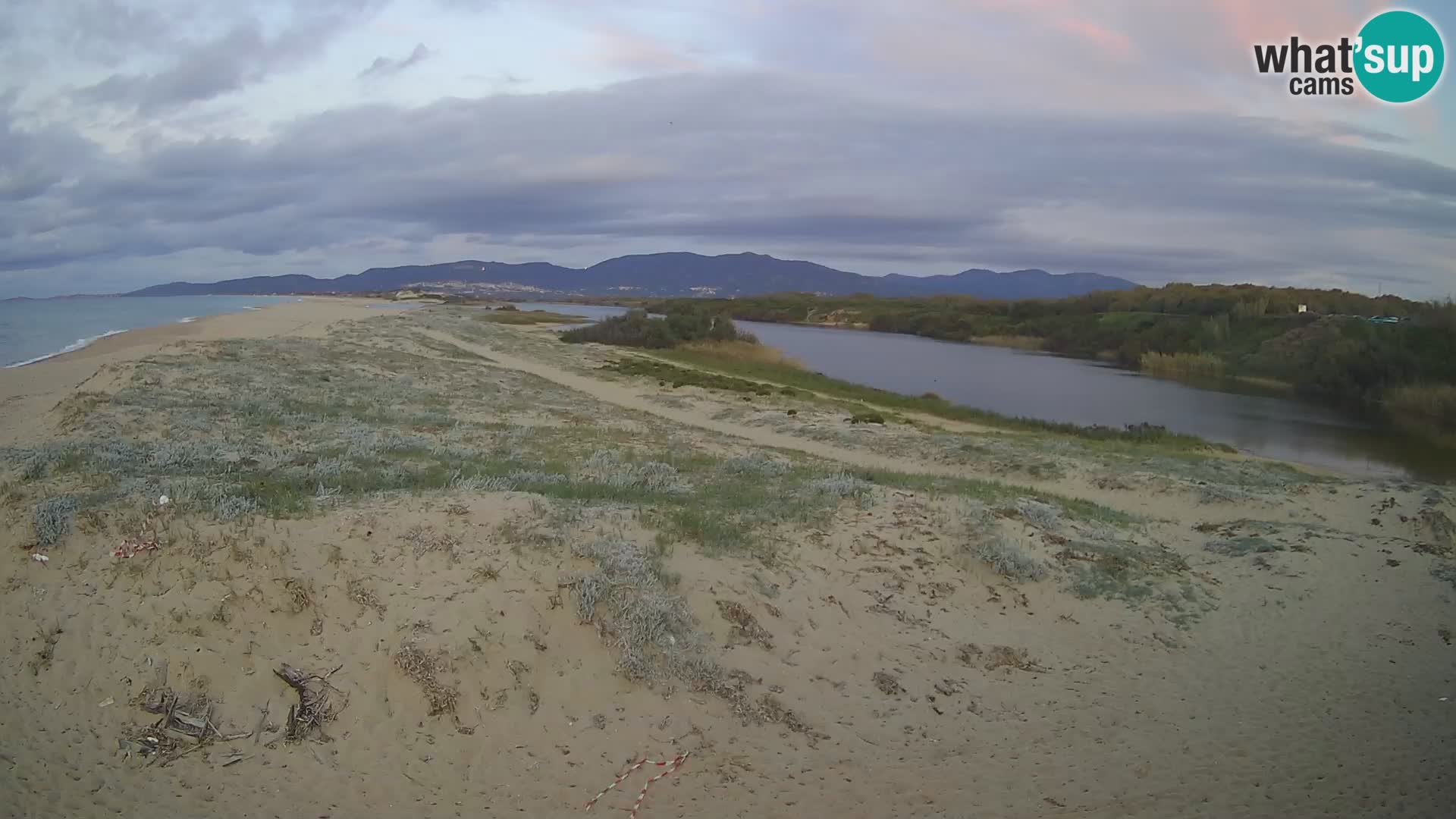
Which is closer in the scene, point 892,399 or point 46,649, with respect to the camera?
point 46,649

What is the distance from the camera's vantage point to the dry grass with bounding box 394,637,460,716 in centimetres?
550

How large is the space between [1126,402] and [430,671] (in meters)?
35.6

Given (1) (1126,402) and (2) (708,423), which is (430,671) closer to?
(2) (708,423)

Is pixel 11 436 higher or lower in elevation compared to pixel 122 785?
higher

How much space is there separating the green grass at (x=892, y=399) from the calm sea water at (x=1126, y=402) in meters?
2.55

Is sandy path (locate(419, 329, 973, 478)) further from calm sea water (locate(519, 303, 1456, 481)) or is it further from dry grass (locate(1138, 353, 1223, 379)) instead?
dry grass (locate(1138, 353, 1223, 379))

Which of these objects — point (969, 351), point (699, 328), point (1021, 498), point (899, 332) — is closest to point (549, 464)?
point (1021, 498)

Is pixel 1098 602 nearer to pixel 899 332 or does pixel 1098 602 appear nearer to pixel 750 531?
pixel 750 531

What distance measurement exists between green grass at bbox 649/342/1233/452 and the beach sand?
44.7ft

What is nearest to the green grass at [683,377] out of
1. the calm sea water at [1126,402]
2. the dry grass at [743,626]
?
the calm sea water at [1126,402]

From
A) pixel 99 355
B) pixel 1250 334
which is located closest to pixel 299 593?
pixel 99 355

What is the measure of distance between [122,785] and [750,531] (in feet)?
17.3

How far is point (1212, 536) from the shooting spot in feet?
35.0

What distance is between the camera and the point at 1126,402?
1407 inches
